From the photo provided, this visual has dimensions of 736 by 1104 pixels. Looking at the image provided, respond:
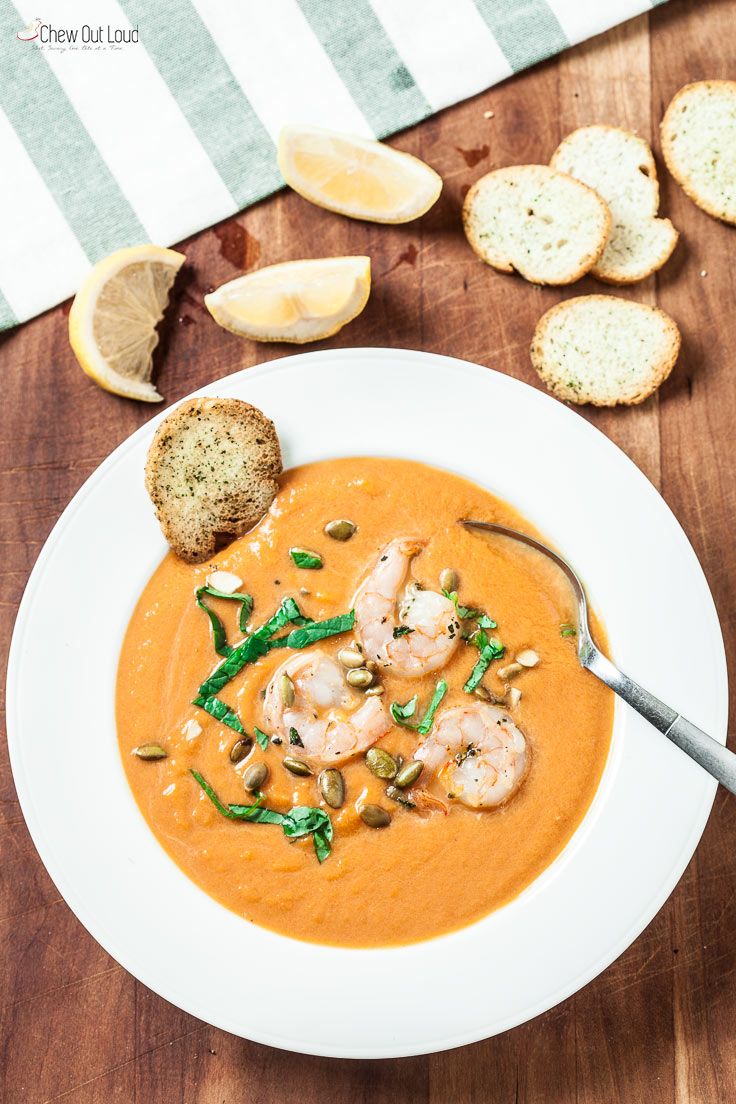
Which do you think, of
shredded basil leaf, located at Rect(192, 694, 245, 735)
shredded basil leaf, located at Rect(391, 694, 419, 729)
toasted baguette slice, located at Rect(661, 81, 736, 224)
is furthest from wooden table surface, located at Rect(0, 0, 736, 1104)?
shredded basil leaf, located at Rect(391, 694, 419, 729)

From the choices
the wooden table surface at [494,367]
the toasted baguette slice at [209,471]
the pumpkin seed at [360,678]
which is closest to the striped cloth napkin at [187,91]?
the wooden table surface at [494,367]

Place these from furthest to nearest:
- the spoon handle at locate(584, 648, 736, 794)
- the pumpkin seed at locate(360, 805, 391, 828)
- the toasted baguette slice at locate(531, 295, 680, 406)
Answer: the toasted baguette slice at locate(531, 295, 680, 406)
the pumpkin seed at locate(360, 805, 391, 828)
the spoon handle at locate(584, 648, 736, 794)

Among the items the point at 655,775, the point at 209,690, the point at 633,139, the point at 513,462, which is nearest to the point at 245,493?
the point at 209,690

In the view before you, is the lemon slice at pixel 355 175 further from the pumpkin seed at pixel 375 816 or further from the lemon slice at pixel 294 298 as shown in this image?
the pumpkin seed at pixel 375 816

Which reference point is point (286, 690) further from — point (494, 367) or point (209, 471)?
point (494, 367)

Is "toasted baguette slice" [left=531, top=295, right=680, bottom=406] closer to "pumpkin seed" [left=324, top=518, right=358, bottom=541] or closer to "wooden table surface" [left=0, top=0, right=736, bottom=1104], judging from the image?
"wooden table surface" [left=0, top=0, right=736, bottom=1104]

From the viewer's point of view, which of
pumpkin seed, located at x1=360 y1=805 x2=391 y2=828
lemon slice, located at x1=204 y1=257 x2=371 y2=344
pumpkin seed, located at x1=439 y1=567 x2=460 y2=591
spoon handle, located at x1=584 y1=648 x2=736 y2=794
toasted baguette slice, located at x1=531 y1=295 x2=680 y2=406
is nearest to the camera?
spoon handle, located at x1=584 y1=648 x2=736 y2=794
